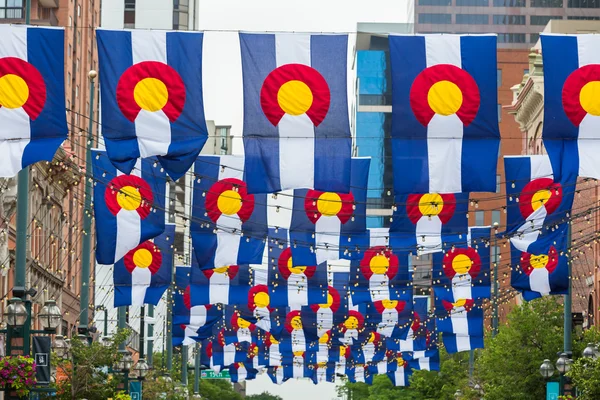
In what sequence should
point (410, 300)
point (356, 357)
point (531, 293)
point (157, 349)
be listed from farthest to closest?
point (157, 349) → point (356, 357) → point (410, 300) → point (531, 293)

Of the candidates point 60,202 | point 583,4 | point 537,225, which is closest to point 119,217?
point 537,225

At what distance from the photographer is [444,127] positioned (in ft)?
102

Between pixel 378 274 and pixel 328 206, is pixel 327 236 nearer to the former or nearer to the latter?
pixel 328 206

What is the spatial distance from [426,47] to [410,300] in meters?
35.3

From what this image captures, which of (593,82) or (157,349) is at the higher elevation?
(593,82)

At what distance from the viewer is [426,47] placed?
102ft

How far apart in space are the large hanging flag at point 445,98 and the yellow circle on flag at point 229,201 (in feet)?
53.8

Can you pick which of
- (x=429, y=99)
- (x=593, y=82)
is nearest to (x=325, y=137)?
(x=429, y=99)

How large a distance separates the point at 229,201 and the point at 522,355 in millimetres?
18250

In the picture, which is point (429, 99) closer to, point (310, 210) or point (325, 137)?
point (325, 137)

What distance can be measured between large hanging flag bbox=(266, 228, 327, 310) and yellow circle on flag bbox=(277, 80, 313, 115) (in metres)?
24.8

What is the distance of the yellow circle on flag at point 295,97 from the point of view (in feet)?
101

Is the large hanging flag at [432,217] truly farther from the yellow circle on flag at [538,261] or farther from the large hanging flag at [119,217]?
the large hanging flag at [119,217]

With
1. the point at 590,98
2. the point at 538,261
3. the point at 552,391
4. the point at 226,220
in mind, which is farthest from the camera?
the point at 552,391
